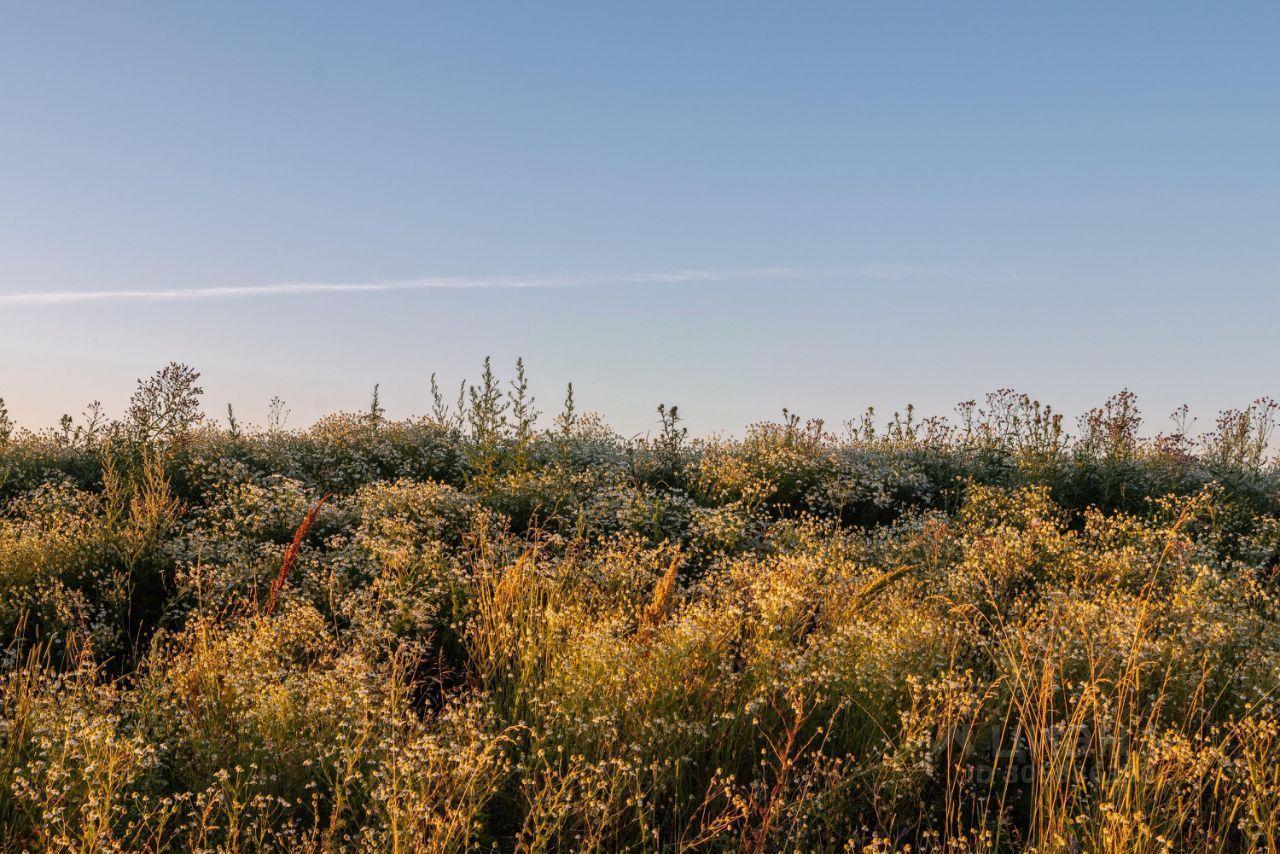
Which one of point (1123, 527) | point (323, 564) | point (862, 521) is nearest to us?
point (323, 564)

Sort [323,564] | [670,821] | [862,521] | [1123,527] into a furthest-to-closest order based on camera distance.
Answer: [862,521] → [1123,527] → [323,564] → [670,821]

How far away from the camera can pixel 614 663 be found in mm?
4711

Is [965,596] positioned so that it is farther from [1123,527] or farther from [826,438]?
[826,438]

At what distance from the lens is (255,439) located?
39.2 feet

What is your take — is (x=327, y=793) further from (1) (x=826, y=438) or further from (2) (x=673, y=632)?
(1) (x=826, y=438)

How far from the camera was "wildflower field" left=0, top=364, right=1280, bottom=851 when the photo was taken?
382 centimetres

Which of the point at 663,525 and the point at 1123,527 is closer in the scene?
the point at 1123,527

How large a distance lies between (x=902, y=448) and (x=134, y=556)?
31.2 feet

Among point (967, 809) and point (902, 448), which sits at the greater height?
point (902, 448)

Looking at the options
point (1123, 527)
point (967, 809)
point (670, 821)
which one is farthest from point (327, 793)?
point (1123, 527)

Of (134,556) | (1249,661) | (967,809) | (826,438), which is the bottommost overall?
(967,809)

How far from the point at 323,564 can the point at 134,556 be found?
4.35 ft

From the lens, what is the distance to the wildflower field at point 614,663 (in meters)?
3.82

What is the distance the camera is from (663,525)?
8.91m
